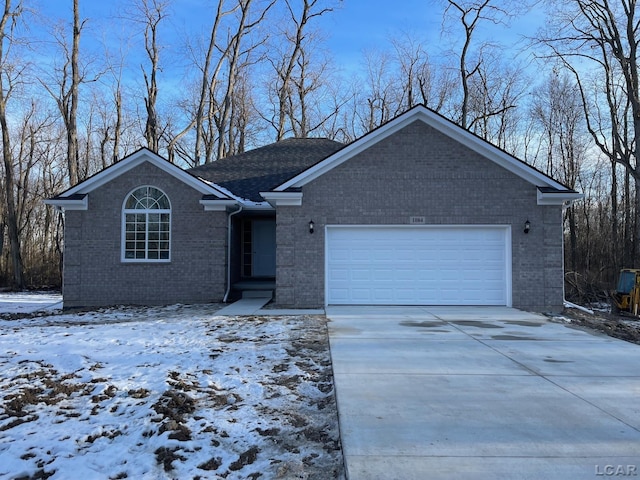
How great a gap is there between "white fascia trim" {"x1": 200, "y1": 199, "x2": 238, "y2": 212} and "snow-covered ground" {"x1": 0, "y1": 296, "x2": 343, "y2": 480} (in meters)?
5.43

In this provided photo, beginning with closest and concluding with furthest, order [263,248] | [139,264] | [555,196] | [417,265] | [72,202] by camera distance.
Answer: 1. [555,196]
2. [417,265]
3. [72,202]
4. [139,264]
5. [263,248]

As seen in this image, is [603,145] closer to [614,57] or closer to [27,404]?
[614,57]

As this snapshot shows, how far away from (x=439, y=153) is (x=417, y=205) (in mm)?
1452

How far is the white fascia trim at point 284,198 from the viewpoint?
1184 cm

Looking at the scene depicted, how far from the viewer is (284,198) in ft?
39.1

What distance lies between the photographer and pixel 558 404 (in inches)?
181

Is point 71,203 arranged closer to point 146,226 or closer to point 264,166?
point 146,226

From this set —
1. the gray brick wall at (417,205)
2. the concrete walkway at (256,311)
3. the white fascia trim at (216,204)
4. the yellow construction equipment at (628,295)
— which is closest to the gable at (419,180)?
the gray brick wall at (417,205)

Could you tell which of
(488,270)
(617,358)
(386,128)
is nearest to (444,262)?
(488,270)

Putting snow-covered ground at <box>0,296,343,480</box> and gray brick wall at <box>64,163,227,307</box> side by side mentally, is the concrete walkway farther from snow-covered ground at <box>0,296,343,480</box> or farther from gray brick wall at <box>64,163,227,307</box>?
snow-covered ground at <box>0,296,343,480</box>

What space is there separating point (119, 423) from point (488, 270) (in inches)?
390

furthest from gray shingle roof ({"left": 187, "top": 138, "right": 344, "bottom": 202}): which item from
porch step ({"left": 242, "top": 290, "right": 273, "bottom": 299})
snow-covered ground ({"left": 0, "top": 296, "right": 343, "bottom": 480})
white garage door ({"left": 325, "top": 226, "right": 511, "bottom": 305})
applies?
snow-covered ground ({"left": 0, "top": 296, "right": 343, "bottom": 480})

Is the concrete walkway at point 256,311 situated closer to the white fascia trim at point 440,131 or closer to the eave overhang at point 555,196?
the white fascia trim at point 440,131

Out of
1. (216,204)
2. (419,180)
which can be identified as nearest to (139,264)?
(216,204)
